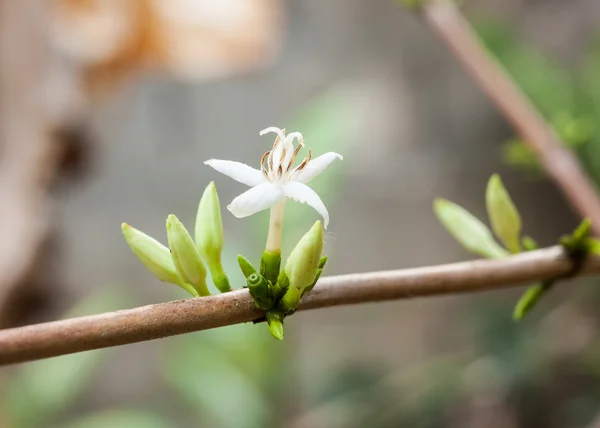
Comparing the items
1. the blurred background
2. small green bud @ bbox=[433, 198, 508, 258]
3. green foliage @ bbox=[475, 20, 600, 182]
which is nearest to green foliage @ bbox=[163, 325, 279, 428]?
the blurred background

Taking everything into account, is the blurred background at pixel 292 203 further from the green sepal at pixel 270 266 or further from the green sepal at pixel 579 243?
the green sepal at pixel 270 266

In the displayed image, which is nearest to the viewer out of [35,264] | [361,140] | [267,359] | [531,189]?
[35,264]

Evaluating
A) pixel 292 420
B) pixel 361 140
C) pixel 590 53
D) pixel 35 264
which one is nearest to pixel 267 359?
pixel 292 420

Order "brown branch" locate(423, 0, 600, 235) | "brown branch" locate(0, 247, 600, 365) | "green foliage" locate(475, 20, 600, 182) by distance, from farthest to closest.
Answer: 1. "green foliage" locate(475, 20, 600, 182)
2. "brown branch" locate(423, 0, 600, 235)
3. "brown branch" locate(0, 247, 600, 365)

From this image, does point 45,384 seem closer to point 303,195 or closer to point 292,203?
point 292,203

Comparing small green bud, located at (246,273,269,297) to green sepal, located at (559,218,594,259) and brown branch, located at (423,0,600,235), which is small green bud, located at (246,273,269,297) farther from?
brown branch, located at (423,0,600,235)

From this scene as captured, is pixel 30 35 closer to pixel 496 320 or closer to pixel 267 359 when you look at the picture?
pixel 267 359

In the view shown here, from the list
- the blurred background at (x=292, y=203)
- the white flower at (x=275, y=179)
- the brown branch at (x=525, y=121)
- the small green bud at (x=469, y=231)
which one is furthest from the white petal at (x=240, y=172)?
the blurred background at (x=292, y=203)
